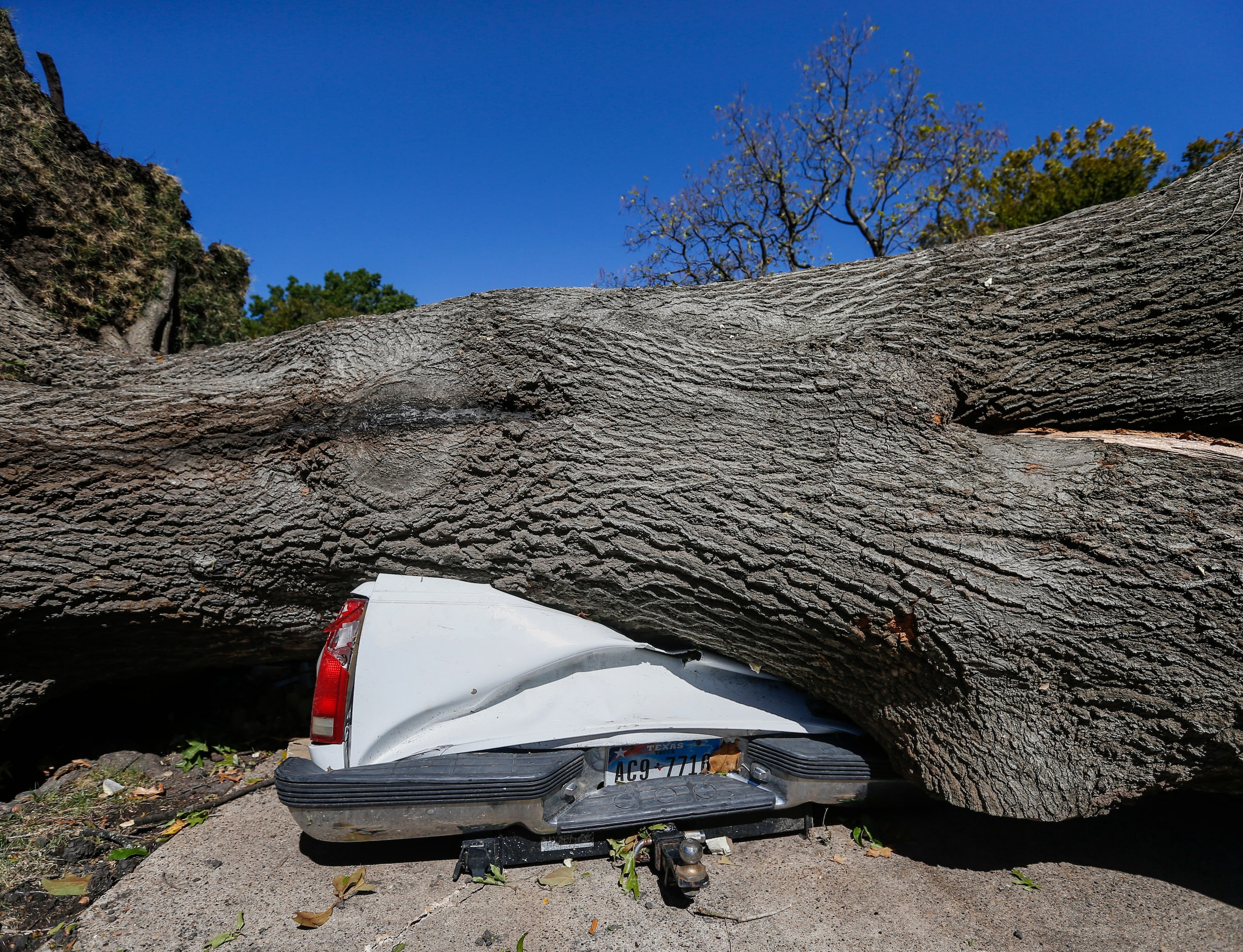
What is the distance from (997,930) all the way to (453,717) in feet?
6.89

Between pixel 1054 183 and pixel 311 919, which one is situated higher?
pixel 1054 183

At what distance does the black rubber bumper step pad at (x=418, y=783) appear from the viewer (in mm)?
2240

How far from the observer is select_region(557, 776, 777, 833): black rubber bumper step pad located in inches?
94.7

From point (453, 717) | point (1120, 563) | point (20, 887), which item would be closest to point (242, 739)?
point (20, 887)

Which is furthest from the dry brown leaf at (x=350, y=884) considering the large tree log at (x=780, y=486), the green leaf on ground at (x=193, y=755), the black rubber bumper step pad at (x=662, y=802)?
the green leaf on ground at (x=193, y=755)

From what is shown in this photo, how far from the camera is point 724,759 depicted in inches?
104

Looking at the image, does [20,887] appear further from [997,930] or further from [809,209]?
[809,209]

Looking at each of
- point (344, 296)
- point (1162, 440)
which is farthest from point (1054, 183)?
point (344, 296)

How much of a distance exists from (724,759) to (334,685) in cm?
157

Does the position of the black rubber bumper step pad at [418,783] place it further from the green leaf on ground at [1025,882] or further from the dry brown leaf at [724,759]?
the green leaf on ground at [1025,882]

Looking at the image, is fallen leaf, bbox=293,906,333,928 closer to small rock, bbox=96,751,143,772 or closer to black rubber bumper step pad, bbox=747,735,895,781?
black rubber bumper step pad, bbox=747,735,895,781

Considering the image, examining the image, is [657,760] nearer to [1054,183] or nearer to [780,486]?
[780,486]

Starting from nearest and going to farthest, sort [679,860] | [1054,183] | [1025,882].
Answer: [679,860] < [1025,882] < [1054,183]

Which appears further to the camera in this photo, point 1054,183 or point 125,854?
point 1054,183
